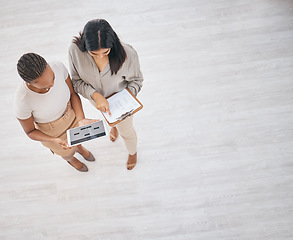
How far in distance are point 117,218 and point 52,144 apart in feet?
2.94

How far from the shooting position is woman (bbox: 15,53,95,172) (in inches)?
45.5

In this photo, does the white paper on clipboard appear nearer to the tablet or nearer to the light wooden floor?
the tablet

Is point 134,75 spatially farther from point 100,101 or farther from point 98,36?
point 98,36

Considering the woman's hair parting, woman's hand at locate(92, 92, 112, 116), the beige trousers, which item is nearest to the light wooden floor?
the beige trousers

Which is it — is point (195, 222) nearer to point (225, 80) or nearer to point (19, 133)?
point (225, 80)

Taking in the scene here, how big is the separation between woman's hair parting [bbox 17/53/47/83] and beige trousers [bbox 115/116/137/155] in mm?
681

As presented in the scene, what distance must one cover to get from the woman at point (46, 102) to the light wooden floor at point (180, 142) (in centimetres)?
68

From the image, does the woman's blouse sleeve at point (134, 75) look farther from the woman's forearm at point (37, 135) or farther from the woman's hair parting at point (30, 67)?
the woman's forearm at point (37, 135)

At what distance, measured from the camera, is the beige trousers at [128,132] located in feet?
5.65

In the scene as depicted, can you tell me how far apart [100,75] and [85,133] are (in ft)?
1.18

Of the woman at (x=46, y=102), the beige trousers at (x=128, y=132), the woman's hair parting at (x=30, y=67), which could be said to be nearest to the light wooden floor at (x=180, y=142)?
the beige trousers at (x=128, y=132)

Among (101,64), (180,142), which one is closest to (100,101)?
(101,64)

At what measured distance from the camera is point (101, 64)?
134 cm

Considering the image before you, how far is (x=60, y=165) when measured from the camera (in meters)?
2.28
